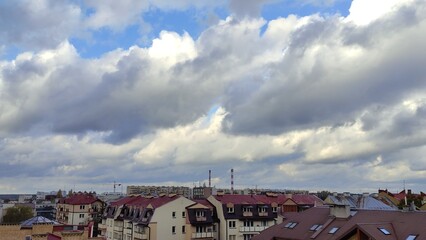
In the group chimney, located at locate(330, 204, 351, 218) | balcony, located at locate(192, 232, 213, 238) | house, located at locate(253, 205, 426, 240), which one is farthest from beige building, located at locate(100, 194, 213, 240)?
chimney, located at locate(330, 204, 351, 218)

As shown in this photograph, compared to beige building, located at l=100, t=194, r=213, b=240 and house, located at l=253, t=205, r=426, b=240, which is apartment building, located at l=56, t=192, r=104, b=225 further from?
house, located at l=253, t=205, r=426, b=240

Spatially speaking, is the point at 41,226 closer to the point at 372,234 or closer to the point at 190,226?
the point at 372,234

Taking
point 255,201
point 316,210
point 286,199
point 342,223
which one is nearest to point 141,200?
point 255,201

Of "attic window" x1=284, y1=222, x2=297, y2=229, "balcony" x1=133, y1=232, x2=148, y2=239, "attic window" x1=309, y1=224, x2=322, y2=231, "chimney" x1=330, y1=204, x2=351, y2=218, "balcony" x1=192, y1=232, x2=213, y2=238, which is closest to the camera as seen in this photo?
"chimney" x1=330, y1=204, x2=351, y2=218

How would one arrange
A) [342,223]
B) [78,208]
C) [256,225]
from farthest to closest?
[78,208]
[256,225]
[342,223]

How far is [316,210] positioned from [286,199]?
41.5m

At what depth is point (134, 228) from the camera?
78.2 m

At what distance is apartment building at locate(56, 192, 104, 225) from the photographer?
11706cm

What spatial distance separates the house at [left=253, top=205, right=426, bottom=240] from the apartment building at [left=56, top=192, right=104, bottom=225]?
7404 centimetres

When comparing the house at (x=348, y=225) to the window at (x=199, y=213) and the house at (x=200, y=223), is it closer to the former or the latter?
the house at (x=200, y=223)

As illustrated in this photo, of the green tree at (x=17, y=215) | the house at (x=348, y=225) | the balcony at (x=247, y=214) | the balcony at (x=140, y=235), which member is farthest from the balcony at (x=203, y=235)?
the green tree at (x=17, y=215)

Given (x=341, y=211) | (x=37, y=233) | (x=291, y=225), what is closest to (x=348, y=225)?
(x=341, y=211)

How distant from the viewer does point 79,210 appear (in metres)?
118

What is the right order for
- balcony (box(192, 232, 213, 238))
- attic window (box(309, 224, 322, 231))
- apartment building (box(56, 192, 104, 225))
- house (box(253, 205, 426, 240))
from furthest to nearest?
apartment building (box(56, 192, 104, 225)) → balcony (box(192, 232, 213, 238)) → attic window (box(309, 224, 322, 231)) → house (box(253, 205, 426, 240))
